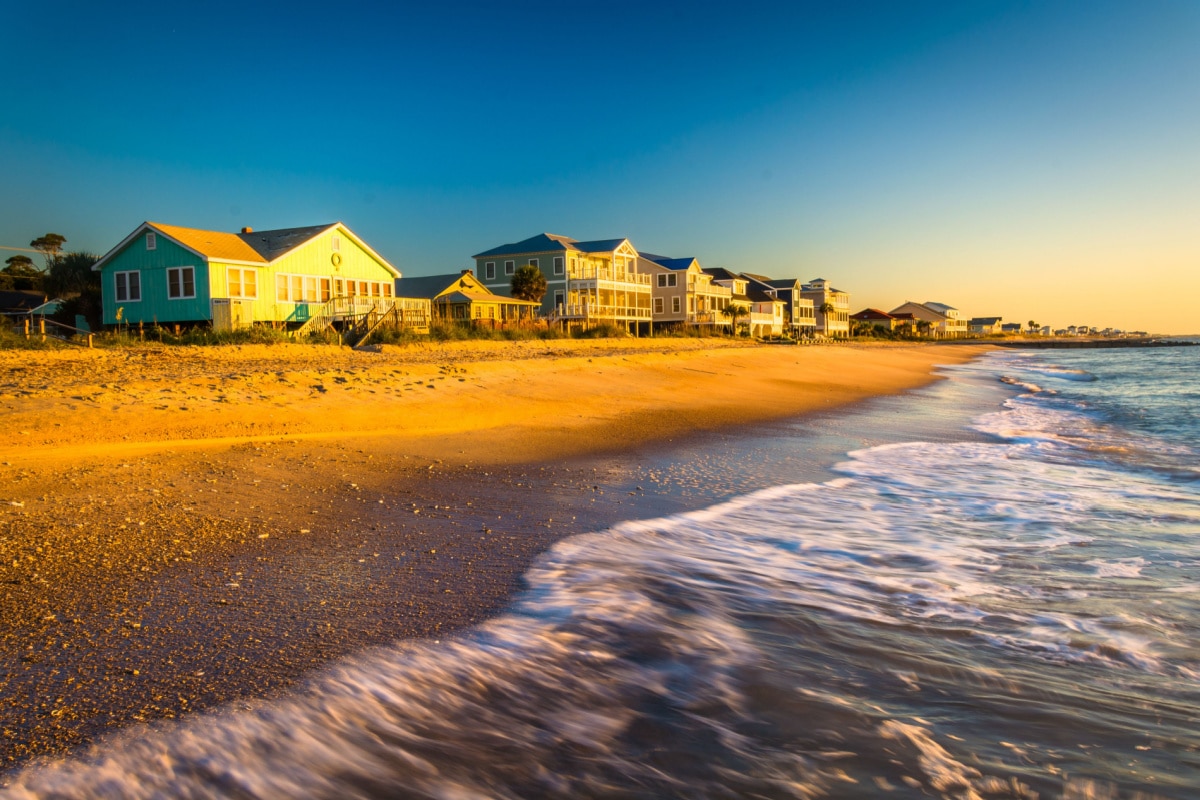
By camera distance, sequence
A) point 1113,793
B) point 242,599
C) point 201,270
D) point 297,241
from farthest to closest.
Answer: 1. point 297,241
2. point 201,270
3. point 242,599
4. point 1113,793

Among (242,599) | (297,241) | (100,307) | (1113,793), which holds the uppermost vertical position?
(297,241)

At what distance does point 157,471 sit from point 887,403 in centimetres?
1822

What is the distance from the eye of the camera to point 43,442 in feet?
26.7

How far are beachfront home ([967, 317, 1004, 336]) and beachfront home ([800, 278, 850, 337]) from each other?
88.0 metres

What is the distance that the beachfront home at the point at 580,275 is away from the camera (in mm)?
57000

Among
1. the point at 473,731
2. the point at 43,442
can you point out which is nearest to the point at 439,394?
the point at 43,442

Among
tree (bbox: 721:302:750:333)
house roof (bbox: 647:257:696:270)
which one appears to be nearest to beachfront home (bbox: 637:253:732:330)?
house roof (bbox: 647:257:696:270)

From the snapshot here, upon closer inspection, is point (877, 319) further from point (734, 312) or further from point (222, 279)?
point (222, 279)

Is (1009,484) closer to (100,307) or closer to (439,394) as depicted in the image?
(439,394)

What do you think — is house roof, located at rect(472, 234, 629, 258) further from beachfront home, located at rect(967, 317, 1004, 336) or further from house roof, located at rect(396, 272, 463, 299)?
beachfront home, located at rect(967, 317, 1004, 336)

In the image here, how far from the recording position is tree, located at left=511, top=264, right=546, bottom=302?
5328 cm

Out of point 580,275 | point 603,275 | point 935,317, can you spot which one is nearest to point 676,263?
point 603,275

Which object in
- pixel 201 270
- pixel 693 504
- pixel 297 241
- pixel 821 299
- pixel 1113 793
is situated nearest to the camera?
pixel 1113 793

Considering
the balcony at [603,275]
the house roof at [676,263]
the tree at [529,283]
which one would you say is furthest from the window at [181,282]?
the house roof at [676,263]
